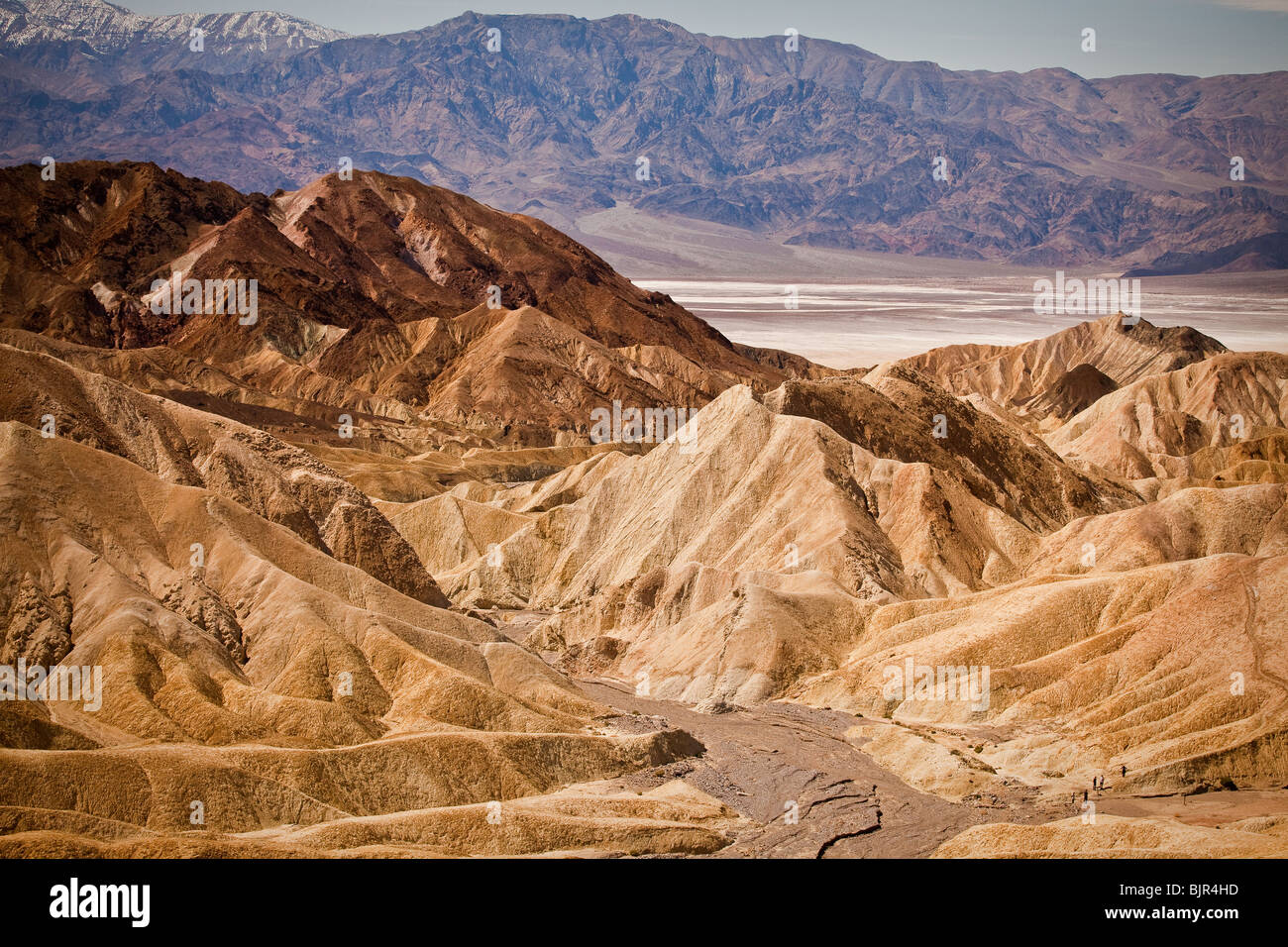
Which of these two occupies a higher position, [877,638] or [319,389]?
[319,389]

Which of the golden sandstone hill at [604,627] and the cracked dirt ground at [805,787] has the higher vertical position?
the golden sandstone hill at [604,627]

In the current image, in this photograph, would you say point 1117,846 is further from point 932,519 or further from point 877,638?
point 932,519

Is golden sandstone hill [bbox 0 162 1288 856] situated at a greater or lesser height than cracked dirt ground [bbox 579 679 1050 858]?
greater

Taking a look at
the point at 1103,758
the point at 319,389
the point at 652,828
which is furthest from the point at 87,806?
the point at 319,389

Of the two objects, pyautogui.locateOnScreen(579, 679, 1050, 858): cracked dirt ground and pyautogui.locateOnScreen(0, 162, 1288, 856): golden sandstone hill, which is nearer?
pyautogui.locateOnScreen(0, 162, 1288, 856): golden sandstone hill

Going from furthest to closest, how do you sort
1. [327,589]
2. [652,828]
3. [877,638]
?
[877,638], [327,589], [652,828]

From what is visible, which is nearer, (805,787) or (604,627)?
(805,787)

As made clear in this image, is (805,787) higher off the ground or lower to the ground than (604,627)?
lower

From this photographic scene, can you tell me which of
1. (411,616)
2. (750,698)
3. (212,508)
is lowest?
(750,698)
